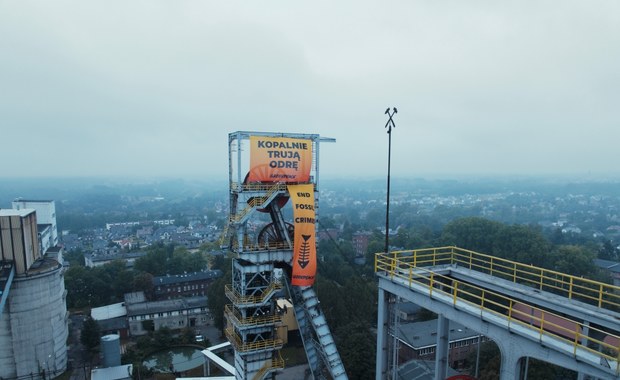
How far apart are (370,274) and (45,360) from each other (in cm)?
4517

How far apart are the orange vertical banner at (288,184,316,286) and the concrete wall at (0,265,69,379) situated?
2932 cm

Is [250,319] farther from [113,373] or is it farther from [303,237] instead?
[113,373]

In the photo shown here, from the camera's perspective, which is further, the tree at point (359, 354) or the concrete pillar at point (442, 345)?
the tree at point (359, 354)

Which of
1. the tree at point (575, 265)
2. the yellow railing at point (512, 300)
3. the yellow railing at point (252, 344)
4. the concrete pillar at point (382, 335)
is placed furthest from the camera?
the tree at point (575, 265)

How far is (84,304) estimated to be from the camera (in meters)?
54.8

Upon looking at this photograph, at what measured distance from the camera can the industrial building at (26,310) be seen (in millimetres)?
33344

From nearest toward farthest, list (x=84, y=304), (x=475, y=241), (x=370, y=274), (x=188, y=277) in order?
(x=84, y=304) < (x=188, y=277) < (x=370, y=274) < (x=475, y=241)

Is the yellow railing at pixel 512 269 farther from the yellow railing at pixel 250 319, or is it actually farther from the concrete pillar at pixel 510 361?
the yellow railing at pixel 250 319

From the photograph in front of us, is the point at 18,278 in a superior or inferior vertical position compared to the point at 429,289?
inferior

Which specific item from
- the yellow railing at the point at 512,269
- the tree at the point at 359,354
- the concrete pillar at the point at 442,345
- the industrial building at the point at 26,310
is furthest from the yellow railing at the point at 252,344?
the industrial building at the point at 26,310

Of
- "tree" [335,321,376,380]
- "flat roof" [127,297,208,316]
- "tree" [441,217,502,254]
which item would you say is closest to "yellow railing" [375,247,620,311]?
"tree" [335,321,376,380]

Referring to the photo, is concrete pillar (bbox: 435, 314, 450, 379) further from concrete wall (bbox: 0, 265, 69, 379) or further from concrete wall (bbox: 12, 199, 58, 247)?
concrete wall (bbox: 12, 199, 58, 247)

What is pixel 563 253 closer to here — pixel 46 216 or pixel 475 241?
pixel 475 241

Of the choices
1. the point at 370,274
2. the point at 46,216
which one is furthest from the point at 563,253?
the point at 46,216
